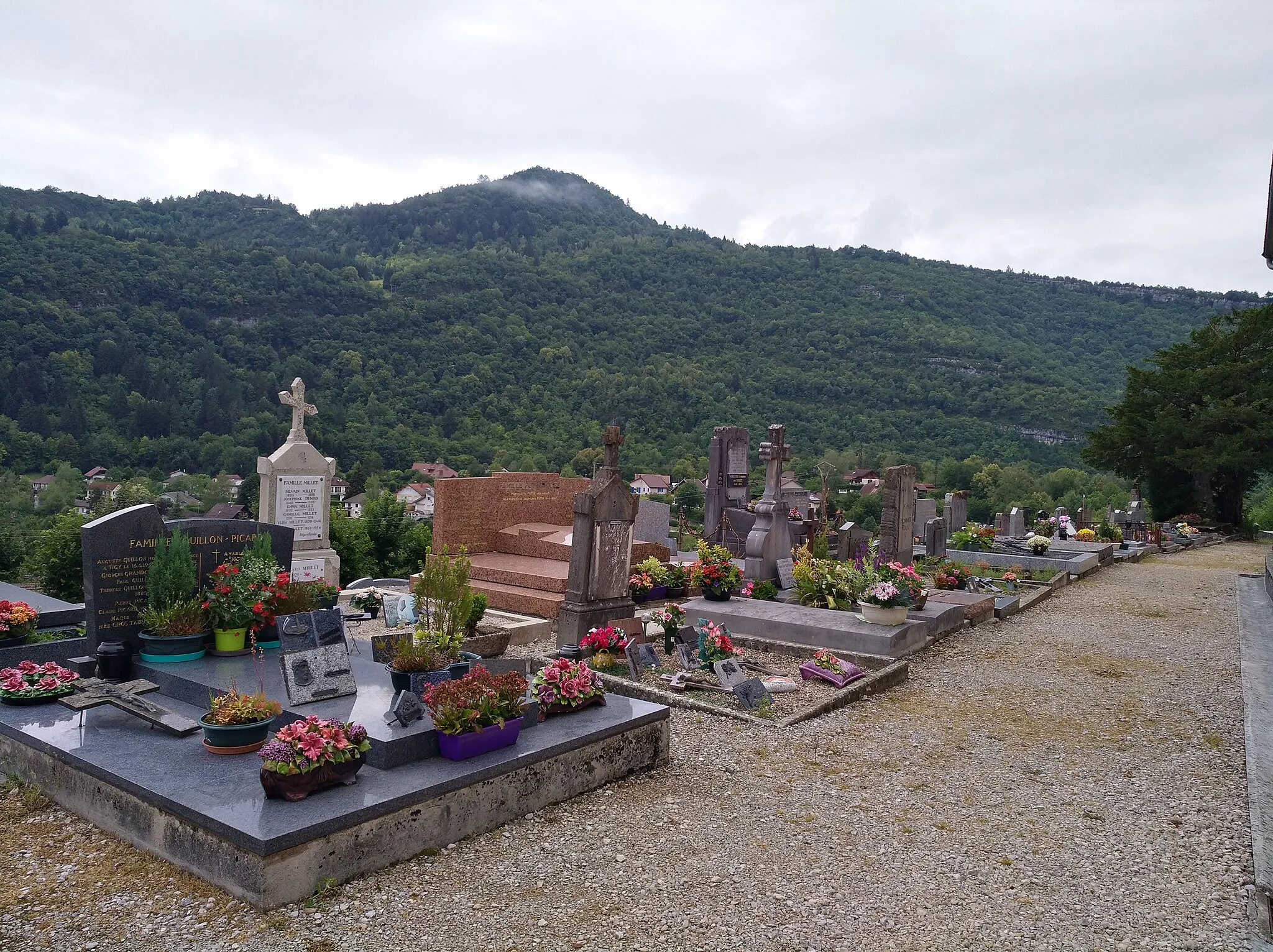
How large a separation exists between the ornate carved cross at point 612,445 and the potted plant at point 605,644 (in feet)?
5.78

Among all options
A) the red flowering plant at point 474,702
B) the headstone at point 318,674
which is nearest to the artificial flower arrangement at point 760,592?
the headstone at point 318,674

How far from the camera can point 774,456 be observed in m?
12.4

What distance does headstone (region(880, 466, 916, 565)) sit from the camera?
1260 cm

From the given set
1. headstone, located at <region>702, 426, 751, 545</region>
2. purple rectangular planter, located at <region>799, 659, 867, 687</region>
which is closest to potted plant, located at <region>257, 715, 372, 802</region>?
purple rectangular planter, located at <region>799, 659, 867, 687</region>

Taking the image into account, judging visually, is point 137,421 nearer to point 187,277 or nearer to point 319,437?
point 319,437

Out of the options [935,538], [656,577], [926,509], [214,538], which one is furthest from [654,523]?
[214,538]

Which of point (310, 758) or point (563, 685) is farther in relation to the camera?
point (563, 685)

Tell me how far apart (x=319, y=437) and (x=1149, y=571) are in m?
36.7

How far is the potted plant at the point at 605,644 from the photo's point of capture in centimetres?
784

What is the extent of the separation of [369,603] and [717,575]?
442 centimetres

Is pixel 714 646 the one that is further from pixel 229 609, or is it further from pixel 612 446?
pixel 229 609

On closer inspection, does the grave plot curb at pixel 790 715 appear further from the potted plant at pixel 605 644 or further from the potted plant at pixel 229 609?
the potted plant at pixel 229 609

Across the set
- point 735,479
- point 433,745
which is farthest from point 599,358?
point 433,745

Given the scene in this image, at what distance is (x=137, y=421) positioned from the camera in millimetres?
43875
